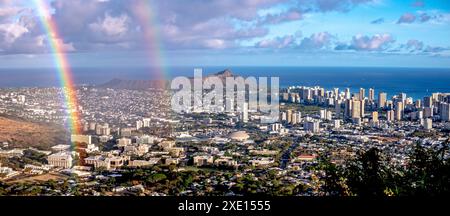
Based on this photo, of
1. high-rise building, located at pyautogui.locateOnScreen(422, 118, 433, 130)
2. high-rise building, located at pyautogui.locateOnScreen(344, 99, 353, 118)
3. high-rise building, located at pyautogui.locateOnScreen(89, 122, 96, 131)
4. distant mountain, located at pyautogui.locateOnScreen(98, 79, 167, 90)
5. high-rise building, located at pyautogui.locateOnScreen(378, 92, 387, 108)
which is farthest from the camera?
high-rise building, located at pyautogui.locateOnScreen(378, 92, 387, 108)

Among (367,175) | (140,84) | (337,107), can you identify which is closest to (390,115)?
(337,107)

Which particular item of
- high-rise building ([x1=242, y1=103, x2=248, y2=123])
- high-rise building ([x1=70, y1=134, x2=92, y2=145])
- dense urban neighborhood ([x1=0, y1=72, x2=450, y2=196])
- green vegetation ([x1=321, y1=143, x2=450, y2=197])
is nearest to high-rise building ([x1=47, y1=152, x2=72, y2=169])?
dense urban neighborhood ([x1=0, y1=72, x2=450, y2=196])

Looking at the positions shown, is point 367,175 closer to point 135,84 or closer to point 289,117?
point 289,117

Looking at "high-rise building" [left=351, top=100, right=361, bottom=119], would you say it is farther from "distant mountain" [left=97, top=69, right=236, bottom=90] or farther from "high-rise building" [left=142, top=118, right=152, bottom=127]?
"high-rise building" [left=142, top=118, right=152, bottom=127]

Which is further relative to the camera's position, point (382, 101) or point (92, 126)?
point (382, 101)

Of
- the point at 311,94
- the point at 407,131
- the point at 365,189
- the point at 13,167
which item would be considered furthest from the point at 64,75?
the point at 365,189
